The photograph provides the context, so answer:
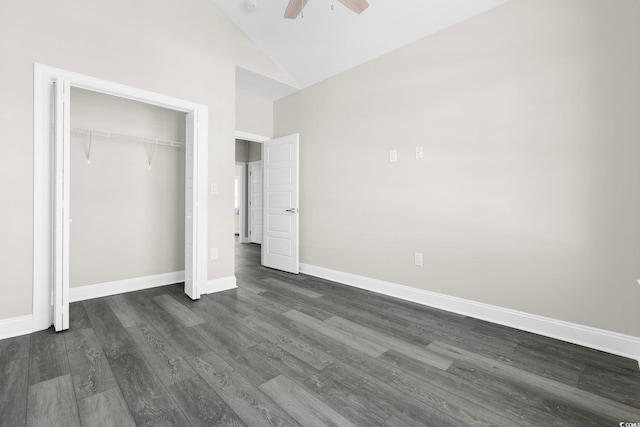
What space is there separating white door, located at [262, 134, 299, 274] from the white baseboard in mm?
1238

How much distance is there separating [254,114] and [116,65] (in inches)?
81.8

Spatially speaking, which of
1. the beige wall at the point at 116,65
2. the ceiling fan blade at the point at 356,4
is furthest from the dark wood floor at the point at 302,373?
the ceiling fan blade at the point at 356,4

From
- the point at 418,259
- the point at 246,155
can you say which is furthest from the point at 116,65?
the point at 246,155

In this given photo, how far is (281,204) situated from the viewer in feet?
14.9

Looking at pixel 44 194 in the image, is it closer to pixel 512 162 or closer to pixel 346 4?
pixel 346 4

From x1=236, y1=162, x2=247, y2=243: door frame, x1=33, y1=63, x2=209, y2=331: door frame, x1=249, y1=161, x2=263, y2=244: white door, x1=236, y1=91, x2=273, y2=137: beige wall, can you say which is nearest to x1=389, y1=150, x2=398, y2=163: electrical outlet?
x1=236, y1=91, x2=273, y2=137: beige wall

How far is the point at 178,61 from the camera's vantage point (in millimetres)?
3209

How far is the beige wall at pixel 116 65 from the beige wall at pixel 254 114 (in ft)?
2.45

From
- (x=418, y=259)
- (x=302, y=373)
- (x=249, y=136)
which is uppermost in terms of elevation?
(x=249, y=136)

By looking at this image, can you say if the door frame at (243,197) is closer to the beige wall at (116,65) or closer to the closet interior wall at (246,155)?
the closet interior wall at (246,155)

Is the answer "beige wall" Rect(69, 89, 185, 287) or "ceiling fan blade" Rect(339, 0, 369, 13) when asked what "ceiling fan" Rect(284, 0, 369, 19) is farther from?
"beige wall" Rect(69, 89, 185, 287)

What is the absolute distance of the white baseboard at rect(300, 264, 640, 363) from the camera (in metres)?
2.08

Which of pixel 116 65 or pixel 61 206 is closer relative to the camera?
pixel 61 206

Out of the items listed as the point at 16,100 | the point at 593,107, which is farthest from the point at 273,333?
the point at 593,107
